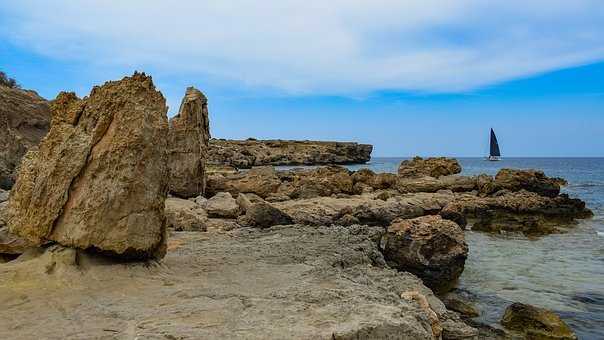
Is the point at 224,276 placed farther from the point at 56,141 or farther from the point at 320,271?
the point at 56,141

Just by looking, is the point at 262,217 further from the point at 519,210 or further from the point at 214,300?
the point at 519,210

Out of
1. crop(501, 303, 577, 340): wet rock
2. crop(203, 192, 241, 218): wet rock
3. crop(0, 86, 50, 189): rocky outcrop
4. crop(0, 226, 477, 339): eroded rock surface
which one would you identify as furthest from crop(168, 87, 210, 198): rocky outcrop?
crop(501, 303, 577, 340): wet rock

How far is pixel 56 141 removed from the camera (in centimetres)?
705

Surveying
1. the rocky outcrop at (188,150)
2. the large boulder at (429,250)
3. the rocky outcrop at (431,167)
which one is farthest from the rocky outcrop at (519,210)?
the large boulder at (429,250)

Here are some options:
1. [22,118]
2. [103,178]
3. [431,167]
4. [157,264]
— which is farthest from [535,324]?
[431,167]

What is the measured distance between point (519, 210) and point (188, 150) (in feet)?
56.7

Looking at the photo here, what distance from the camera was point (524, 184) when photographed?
3167 centimetres

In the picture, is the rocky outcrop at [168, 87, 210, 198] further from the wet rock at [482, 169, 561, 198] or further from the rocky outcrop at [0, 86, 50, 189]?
the wet rock at [482, 169, 561, 198]

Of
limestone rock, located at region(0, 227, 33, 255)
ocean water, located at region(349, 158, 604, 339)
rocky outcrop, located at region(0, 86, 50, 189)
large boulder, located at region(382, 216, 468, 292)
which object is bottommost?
ocean water, located at region(349, 158, 604, 339)

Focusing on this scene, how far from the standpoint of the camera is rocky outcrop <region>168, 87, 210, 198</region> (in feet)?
60.7

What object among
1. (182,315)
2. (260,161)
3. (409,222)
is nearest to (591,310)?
(409,222)

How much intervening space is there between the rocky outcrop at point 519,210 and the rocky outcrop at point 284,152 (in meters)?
46.7

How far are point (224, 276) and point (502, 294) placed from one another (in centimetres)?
686

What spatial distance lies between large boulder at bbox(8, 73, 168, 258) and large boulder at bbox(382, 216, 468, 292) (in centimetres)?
583
